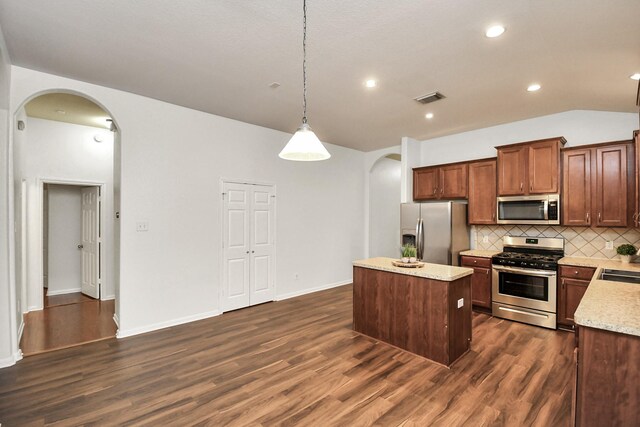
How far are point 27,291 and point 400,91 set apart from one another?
6181 mm

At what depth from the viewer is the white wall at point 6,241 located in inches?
111

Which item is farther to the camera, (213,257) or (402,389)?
(213,257)

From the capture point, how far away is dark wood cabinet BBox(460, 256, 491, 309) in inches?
176

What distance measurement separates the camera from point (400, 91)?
3.62 meters

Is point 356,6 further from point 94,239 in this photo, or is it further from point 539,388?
point 94,239

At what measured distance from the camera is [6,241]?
2885mm

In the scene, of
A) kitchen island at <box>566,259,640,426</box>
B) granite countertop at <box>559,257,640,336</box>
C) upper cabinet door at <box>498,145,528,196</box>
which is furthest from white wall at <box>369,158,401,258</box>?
kitchen island at <box>566,259,640,426</box>

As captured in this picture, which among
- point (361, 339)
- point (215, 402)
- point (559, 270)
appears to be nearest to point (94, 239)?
point (215, 402)

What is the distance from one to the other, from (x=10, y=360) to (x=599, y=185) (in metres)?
6.90

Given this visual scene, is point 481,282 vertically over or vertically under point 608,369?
under

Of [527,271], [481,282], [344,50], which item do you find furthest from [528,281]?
[344,50]

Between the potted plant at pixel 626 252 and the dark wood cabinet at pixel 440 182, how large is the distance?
2.01m

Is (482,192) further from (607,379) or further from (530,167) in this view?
(607,379)

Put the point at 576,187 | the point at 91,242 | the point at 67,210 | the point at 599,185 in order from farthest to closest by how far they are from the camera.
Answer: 1. the point at 67,210
2. the point at 91,242
3. the point at 576,187
4. the point at 599,185
